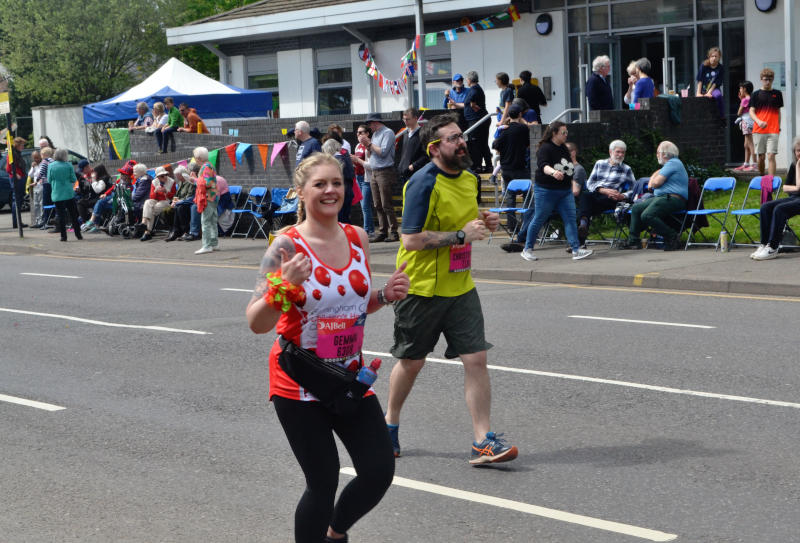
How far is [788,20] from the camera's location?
768 inches

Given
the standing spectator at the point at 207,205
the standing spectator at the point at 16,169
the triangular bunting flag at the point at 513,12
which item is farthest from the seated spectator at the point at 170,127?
the triangular bunting flag at the point at 513,12

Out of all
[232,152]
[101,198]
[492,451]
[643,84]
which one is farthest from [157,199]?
[492,451]

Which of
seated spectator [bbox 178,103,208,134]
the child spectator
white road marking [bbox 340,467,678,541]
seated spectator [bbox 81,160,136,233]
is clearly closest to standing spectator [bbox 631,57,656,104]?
the child spectator

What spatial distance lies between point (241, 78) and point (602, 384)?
27131mm

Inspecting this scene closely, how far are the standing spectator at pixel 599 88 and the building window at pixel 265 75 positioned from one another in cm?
1467

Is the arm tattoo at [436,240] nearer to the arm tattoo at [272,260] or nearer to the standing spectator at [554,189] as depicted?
the arm tattoo at [272,260]

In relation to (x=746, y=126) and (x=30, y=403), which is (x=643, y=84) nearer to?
(x=746, y=126)

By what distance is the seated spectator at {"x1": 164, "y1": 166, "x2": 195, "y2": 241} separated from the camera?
22562mm

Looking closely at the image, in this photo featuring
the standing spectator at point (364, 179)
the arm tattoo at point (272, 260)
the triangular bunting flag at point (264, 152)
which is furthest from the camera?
the triangular bunting flag at point (264, 152)

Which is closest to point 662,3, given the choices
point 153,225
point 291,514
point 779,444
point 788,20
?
point 788,20

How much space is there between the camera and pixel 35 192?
28.0m

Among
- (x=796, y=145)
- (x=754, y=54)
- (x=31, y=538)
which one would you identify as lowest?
(x=31, y=538)

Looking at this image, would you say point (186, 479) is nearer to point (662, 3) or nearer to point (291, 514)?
point (291, 514)

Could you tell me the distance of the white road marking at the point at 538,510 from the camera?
509 cm
